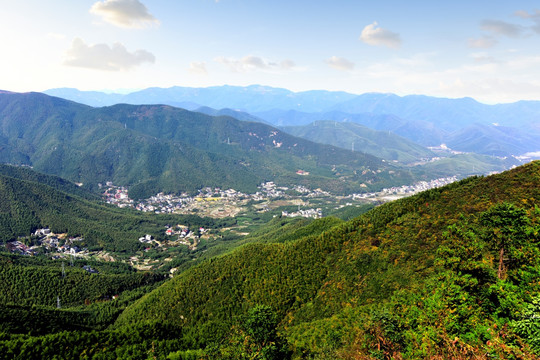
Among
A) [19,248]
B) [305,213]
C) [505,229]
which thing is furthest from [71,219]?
[505,229]

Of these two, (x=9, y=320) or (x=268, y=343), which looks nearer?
(x=268, y=343)

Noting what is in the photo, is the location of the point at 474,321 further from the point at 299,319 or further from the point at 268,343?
the point at 299,319

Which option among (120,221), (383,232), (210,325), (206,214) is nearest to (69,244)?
(120,221)

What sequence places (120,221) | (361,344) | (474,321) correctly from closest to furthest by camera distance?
1. (474,321)
2. (361,344)
3. (120,221)

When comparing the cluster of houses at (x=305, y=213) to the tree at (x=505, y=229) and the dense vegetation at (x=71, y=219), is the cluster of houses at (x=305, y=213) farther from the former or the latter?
the tree at (x=505, y=229)

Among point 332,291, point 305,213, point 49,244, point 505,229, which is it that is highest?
point 505,229

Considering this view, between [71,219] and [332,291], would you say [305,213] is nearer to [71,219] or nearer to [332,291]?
[71,219]
